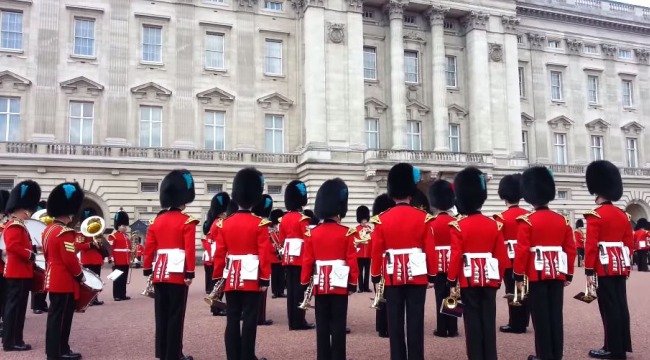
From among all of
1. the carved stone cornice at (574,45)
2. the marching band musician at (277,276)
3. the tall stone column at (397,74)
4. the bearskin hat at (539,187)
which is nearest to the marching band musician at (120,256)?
the marching band musician at (277,276)

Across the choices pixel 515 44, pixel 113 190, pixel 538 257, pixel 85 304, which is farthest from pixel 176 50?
pixel 538 257

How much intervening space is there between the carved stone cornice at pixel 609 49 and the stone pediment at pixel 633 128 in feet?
14.4

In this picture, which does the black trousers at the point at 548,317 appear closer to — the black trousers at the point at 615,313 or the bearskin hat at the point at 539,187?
the black trousers at the point at 615,313

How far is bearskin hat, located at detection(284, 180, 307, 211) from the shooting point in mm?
9305

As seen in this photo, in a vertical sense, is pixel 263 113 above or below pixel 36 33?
below

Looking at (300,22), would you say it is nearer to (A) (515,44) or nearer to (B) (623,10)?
(A) (515,44)

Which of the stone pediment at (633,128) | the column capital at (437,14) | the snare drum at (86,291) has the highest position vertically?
the column capital at (437,14)

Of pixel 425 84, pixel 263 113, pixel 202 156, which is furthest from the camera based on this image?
pixel 425 84

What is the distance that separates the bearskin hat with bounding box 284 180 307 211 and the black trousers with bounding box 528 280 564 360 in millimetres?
4055

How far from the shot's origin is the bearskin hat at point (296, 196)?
30.5 feet

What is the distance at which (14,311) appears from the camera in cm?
742

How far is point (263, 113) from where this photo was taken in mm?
26844

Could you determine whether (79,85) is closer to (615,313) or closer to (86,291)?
(86,291)

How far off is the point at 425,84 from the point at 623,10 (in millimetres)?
15825
